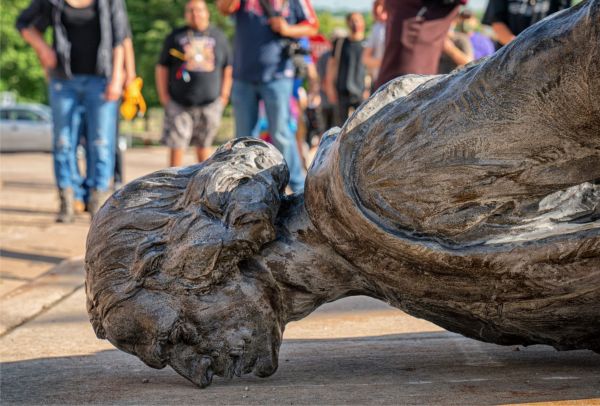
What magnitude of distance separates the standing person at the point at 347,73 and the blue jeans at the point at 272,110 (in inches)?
124

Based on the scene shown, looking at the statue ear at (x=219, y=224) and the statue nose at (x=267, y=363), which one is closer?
the statue ear at (x=219, y=224)

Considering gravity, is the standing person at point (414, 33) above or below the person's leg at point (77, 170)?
above

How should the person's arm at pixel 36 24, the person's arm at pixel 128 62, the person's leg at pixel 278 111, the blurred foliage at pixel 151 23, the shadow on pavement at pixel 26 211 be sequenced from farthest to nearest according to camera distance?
1. the blurred foliage at pixel 151 23
2. the shadow on pavement at pixel 26 211
3. the person's arm at pixel 128 62
4. the person's arm at pixel 36 24
5. the person's leg at pixel 278 111

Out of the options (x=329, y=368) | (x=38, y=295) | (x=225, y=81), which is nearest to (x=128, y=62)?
(x=225, y=81)

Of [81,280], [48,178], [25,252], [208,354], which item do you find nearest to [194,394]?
[208,354]

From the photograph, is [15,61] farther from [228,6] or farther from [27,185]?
[228,6]

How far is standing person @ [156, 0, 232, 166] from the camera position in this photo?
915cm

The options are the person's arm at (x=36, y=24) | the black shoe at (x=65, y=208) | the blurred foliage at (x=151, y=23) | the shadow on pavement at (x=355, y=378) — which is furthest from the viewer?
the blurred foliage at (x=151, y=23)

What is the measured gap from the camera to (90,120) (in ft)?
26.3

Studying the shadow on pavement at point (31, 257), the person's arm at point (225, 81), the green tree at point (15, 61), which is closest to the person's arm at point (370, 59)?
the person's arm at point (225, 81)

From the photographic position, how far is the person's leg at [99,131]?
8.00m

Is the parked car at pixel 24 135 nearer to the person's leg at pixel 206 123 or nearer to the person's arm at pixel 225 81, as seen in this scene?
the person's arm at pixel 225 81

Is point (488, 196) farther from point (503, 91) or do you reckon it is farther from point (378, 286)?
point (378, 286)

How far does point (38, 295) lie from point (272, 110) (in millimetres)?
3086
